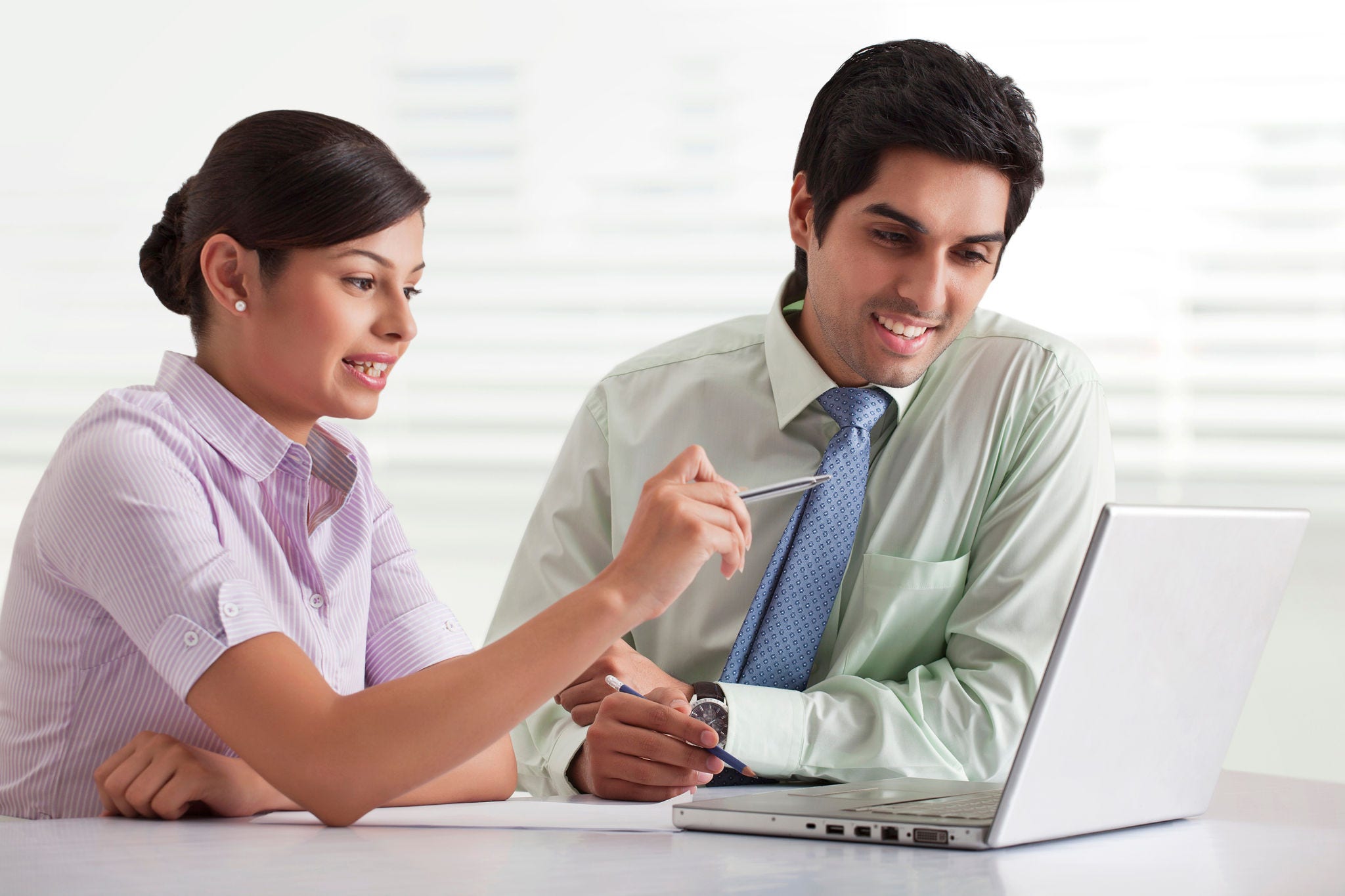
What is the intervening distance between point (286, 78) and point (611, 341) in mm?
1143

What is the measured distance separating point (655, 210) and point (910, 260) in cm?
183

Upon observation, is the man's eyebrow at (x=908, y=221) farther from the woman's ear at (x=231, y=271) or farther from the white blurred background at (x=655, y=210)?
the white blurred background at (x=655, y=210)

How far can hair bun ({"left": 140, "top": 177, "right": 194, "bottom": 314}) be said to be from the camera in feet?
4.41

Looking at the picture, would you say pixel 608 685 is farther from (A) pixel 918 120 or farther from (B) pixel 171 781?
(A) pixel 918 120

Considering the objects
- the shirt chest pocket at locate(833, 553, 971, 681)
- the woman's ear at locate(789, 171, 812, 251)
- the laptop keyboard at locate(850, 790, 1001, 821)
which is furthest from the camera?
the woman's ear at locate(789, 171, 812, 251)

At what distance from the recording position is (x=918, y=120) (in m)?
1.59

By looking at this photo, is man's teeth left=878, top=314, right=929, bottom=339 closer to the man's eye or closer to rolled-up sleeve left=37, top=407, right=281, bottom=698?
the man's eye

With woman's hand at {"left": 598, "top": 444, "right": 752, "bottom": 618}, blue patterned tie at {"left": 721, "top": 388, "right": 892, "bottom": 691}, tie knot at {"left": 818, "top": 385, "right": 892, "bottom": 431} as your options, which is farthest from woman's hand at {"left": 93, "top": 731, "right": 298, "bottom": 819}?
tie knot at {"left": 818, "top": 385, "right": 892, "bottom": 431}

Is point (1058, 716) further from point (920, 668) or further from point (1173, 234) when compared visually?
point (1173, 234)

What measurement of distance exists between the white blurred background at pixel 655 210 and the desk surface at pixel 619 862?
217cm

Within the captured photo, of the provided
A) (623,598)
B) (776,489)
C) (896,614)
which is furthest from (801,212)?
(623,598)

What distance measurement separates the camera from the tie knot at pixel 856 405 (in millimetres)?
1646

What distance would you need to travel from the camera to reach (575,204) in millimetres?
3412

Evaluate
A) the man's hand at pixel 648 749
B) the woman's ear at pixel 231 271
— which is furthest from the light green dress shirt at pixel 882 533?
the woman's ear at pixel 231 271
